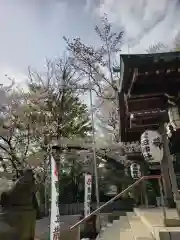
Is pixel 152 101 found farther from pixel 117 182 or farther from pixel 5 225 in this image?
pixel 117 182

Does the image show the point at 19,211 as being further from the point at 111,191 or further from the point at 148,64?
the point at 111,191

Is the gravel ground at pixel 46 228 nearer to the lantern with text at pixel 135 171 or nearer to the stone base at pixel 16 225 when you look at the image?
the stone base at pixel 16 225

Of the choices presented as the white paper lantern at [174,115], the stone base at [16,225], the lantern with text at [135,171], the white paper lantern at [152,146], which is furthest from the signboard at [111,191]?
the white paper lantern at [174,115]

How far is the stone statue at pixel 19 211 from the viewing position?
23.4 feet

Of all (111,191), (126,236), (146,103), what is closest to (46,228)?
(126,236)

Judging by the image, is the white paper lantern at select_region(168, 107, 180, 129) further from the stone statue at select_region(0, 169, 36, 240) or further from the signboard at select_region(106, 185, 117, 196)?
the signboard at select_region(106, 185, 117, 196)

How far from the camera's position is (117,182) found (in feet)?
74.4

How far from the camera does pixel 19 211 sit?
287 inches

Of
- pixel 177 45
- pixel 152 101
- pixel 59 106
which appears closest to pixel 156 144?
pixel 152 101

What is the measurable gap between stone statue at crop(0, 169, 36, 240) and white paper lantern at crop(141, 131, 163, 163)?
3.85 m

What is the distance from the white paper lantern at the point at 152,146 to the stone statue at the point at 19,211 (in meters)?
3.85

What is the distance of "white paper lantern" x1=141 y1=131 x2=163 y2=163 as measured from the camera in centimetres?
709

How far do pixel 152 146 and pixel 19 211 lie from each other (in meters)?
4.47

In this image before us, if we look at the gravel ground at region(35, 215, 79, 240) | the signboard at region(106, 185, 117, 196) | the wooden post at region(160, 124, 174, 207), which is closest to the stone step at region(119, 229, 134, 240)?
the wooden post at region(160, 124, 174, 207)
